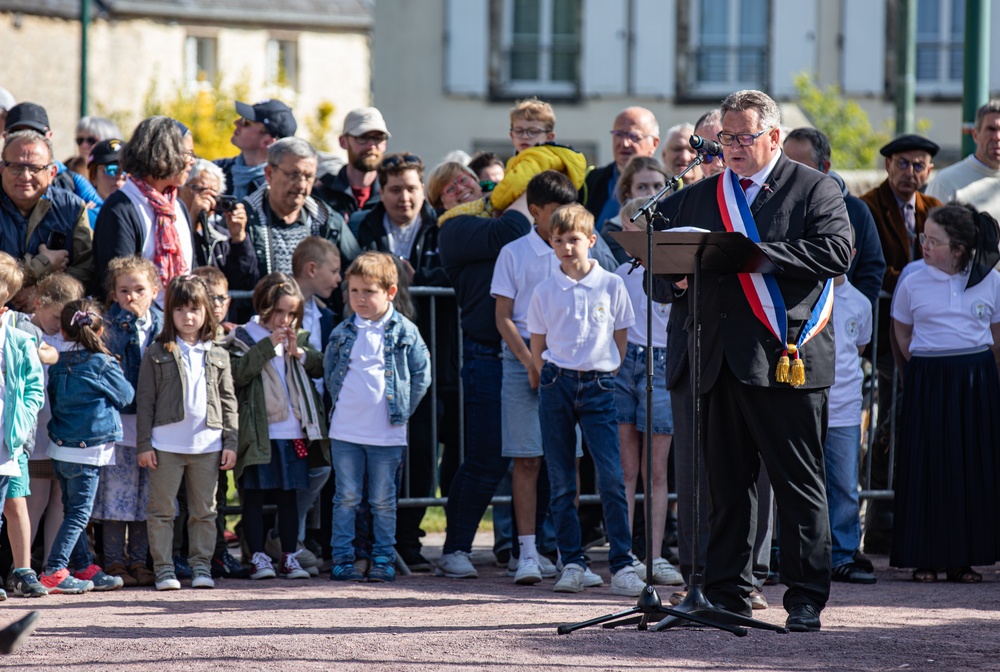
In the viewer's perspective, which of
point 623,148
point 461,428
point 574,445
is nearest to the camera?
point 574,445

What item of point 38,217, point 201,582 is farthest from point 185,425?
point 38,217


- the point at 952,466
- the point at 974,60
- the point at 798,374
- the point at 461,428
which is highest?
the point at 974,60

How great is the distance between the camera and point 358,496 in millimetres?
8219

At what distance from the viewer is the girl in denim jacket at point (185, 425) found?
7.82m

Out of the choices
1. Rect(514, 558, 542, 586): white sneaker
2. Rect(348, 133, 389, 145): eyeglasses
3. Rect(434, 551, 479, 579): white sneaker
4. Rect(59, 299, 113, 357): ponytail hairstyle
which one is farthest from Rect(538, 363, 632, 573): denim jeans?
Rect(348, 133, 389, 145): eyeglasses

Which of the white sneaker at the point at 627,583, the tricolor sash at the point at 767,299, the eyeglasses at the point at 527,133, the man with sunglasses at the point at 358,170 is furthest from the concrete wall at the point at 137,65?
the tricolor sash at the point at 767,299

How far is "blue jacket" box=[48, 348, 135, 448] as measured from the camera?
7672 millimetres

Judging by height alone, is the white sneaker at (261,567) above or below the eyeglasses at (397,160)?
below

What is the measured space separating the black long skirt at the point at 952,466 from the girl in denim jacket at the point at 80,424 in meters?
4.19

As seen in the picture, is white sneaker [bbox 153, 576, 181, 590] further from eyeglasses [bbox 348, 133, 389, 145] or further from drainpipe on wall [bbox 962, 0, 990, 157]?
drainpipe on wall [bbox 962, 0, 990, 157]

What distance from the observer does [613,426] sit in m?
7.94

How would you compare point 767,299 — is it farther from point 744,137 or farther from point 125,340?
point 125,340

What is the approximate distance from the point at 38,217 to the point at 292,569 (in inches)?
89.6

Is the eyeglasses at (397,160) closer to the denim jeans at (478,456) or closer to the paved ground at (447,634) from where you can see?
the denim jeans at (478,456)
